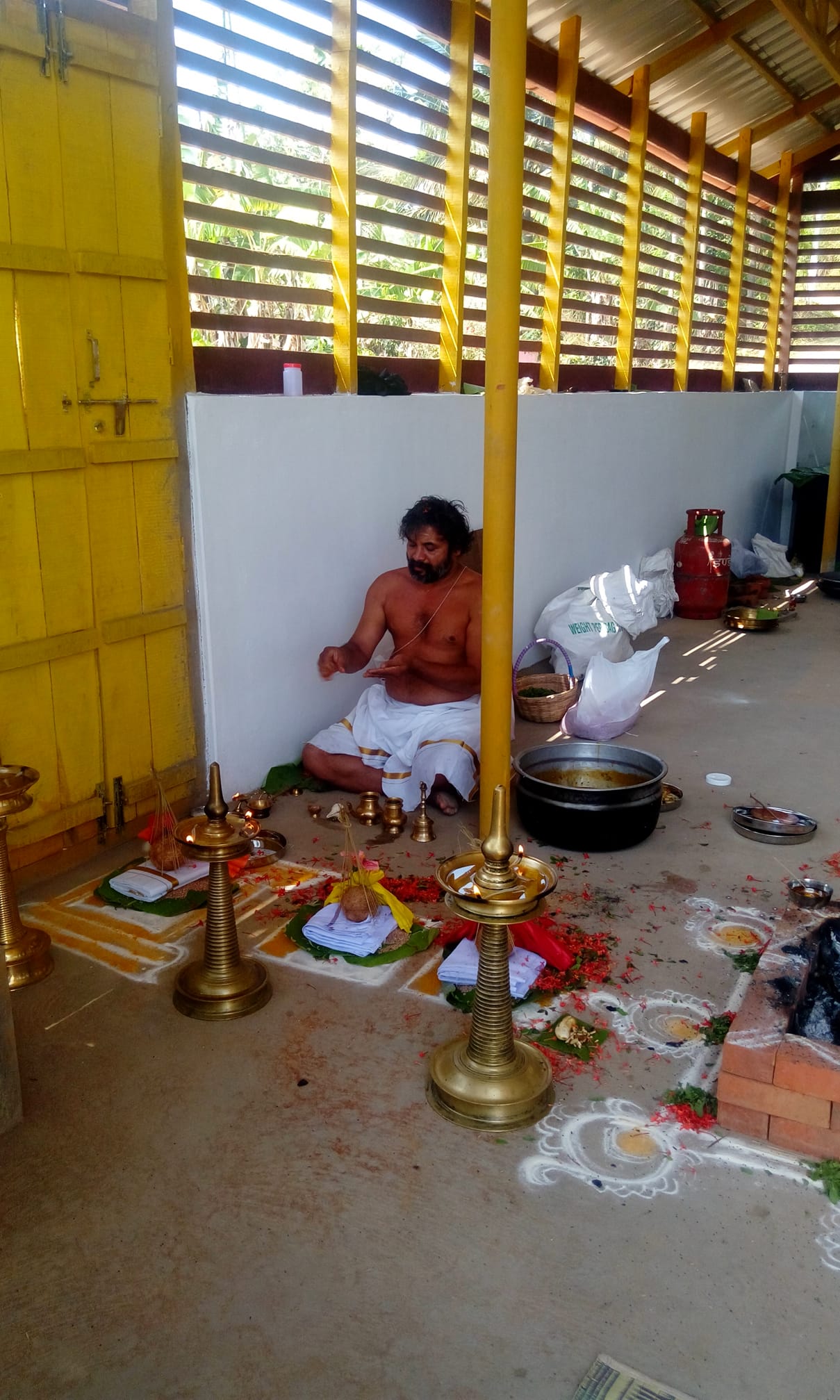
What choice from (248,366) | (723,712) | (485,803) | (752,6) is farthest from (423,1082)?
(752,6)

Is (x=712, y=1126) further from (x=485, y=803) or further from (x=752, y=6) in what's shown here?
(x=752, y=6)

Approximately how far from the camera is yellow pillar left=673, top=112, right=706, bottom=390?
10242mm

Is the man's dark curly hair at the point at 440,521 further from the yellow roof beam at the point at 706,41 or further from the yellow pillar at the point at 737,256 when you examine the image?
the yellow pillar at the point at 737,256

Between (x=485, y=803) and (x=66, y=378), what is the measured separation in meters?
2.27

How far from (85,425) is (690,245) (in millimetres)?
8310

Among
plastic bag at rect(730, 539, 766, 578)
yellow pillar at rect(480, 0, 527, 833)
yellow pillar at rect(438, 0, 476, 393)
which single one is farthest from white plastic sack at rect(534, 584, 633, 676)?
plastic bag at rect(730, 539, 766, 578)

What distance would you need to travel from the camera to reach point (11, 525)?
12.5 feet

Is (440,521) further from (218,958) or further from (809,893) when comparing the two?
(218,958)

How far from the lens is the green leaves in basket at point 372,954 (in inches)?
141

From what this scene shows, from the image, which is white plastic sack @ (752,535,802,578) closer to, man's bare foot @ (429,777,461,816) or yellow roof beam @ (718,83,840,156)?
yellow roof beam @ (718,83,840,156)

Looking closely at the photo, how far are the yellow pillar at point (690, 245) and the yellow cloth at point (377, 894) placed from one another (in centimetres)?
849

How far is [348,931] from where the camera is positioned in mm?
3615

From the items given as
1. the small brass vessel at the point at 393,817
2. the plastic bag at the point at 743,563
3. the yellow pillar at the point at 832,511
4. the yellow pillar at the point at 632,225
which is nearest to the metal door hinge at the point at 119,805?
the small brass vessel at the point at 393,817

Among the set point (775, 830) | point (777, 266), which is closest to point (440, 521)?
point (775, 830)
